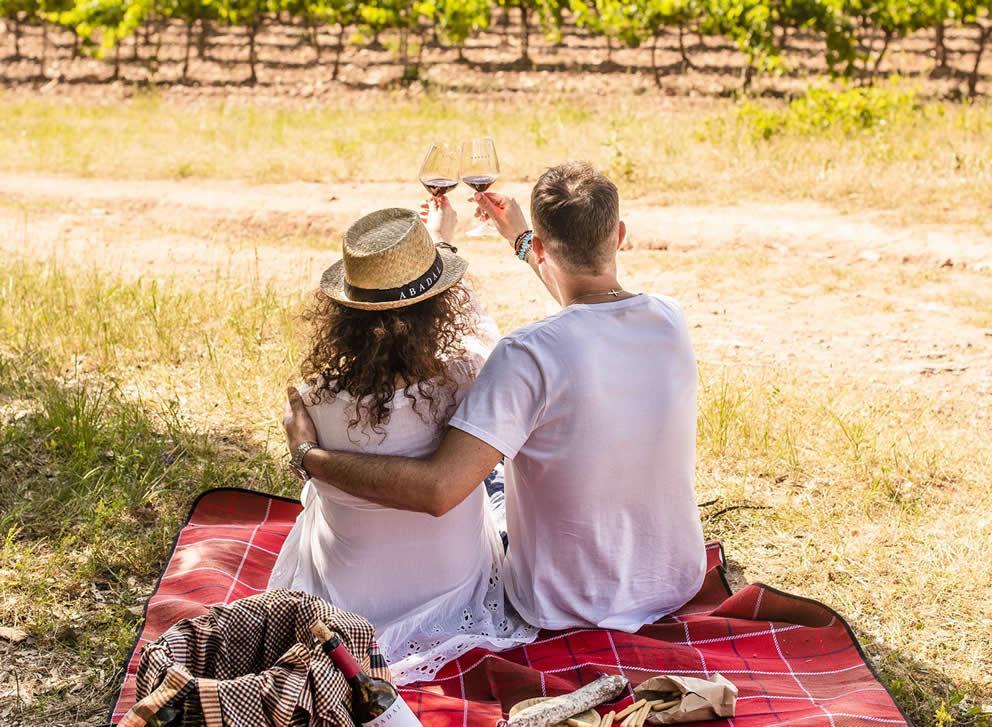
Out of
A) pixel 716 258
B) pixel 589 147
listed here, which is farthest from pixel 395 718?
pixel 589 147

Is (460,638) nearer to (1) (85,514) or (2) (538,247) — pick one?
(2) (538,247)

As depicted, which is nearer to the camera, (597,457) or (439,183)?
(597,457)

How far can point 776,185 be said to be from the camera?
376 inches

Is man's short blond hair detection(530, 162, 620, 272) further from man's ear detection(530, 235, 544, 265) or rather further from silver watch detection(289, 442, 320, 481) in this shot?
silver watch detection(289, 442, 320, 481)

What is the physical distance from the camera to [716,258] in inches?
315

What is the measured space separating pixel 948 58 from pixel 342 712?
59.4 ft

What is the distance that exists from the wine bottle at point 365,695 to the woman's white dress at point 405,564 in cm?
45

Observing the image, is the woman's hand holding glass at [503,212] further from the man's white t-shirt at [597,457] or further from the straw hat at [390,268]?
the man's white t-shirt at [597,457]

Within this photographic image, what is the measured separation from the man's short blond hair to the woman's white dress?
407 mm

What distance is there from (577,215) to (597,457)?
63cm

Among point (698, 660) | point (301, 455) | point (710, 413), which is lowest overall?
point (710, 413)

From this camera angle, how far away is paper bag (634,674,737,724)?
2635 mm

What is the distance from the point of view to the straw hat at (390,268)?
8.80ft

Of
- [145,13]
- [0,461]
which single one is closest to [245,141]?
[145,13]
